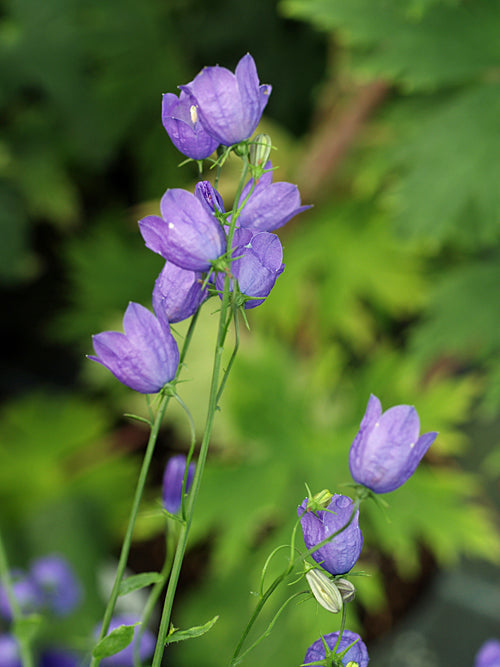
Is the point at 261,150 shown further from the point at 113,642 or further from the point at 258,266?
the point at 113,642

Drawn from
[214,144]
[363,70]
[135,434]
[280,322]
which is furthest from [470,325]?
[135,434]

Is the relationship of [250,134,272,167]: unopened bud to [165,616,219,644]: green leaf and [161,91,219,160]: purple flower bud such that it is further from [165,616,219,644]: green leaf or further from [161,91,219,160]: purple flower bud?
[165,616,219,644]: green leaf

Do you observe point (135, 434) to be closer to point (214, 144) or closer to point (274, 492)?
point (274, 492)

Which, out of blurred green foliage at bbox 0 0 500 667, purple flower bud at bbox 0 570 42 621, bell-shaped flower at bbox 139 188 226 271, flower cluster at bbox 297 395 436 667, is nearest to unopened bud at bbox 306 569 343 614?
flower cluster at bbox 297 395 436 667

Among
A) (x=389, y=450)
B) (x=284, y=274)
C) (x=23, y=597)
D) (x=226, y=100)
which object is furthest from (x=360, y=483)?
(x=284, y=274)

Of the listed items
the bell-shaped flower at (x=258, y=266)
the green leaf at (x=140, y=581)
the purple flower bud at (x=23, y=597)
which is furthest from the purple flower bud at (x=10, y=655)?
the bell-shaped flower at (x=258, y=266)
